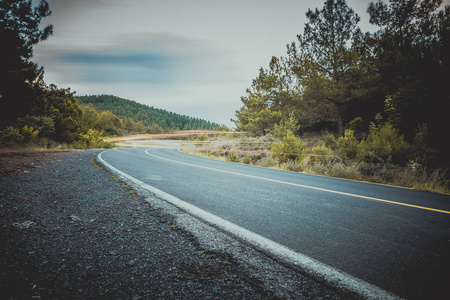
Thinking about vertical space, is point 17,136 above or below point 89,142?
above

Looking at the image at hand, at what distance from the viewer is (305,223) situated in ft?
8.30

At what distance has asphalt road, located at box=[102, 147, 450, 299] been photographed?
161 centimetres

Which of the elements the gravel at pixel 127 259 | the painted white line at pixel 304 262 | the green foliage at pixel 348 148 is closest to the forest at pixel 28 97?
the gravel at pixel 127 259

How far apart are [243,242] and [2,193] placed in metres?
4.14

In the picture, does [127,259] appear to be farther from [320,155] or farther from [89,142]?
[89,142]

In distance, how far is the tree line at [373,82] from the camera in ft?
24.6

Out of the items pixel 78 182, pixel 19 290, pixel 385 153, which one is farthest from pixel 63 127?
pixel 385 153

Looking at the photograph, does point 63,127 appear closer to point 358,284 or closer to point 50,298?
point 50,298

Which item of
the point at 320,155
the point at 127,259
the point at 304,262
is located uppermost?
the point at 320,155

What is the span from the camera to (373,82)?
13.7 m

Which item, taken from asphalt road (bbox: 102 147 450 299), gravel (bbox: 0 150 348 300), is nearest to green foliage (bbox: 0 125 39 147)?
gravel (bbox: 0 150 348 300)

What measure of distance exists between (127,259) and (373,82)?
17968mm

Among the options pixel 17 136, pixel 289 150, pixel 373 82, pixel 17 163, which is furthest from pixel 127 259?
pixel 373 82

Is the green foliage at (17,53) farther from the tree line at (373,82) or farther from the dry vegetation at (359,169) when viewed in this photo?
the tree line at (373,82)
